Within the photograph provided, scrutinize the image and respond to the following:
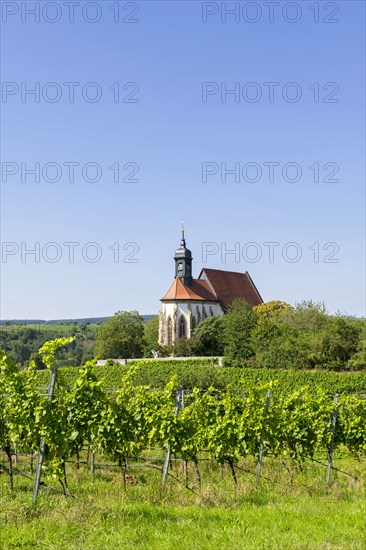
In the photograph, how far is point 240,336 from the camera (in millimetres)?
47750

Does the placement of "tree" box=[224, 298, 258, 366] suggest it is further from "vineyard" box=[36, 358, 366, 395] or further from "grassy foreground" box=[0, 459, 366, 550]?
"grassy foreground" box=[0, 459, 366, 550]

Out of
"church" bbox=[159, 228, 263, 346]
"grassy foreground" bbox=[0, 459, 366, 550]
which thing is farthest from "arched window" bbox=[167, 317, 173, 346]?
"grassy foreground" bbox=[0, 459, 366, 550]

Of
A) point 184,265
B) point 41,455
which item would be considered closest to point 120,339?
point 184,265

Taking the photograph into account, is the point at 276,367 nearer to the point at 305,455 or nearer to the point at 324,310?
the point at 324,310

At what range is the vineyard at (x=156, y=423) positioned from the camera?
912cm

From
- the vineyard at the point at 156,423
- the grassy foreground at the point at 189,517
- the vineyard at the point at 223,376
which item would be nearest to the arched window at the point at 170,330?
the vineyard at the point at 223,376

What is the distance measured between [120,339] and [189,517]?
56.0 meters

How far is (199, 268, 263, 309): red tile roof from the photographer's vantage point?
7075cm

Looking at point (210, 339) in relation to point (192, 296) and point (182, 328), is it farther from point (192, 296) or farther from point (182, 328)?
point (192, 296)

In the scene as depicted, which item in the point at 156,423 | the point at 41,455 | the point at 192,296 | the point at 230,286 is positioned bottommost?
A: the point at 41,455

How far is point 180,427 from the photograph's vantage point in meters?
10.2

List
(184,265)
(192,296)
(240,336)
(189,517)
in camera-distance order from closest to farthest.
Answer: (189,517), (240,336), (192,296), (184,265)

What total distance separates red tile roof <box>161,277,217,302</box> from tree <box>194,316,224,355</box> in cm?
948

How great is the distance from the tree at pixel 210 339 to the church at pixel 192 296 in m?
7.27
